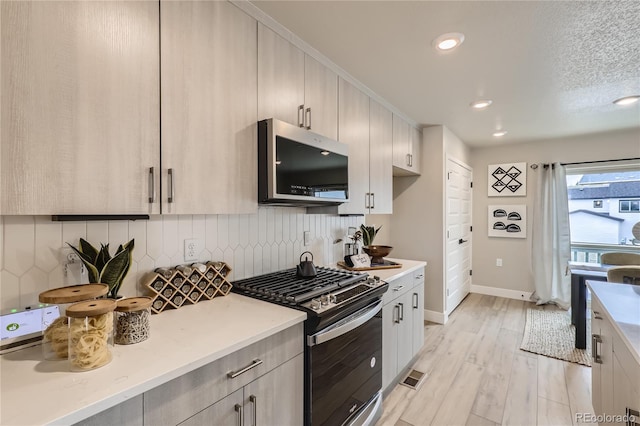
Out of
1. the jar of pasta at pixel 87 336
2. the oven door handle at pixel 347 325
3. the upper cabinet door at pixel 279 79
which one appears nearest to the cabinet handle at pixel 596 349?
the oven door handle at pixel 347 325

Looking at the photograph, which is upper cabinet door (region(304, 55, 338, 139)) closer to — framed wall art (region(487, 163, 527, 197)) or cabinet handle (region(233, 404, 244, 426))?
cabinet handle (region(233, 404, 244, 426))

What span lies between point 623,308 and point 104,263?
2.41 meters

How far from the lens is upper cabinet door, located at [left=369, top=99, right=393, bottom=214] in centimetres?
254

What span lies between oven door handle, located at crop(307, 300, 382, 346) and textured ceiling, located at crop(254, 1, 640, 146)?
5.35 ft

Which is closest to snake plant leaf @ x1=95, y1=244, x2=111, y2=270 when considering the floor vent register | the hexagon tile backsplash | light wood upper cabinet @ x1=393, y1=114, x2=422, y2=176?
the hexagon tile backsplash

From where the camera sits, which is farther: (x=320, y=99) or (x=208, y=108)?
(x=320, y=99)

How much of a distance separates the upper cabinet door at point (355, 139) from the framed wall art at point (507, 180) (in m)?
3.28

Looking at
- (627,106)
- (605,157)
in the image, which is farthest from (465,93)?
(605,157)

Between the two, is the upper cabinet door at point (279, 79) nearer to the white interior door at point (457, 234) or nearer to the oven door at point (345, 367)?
the oven door at point (345, 367)

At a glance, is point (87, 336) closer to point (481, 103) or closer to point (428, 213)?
A: point (481, 103)

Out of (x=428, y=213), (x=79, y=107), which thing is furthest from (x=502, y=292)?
(x=79, y=107)

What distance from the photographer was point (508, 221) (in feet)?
15.1

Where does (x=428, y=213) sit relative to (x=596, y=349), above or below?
above

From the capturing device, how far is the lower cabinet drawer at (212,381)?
0.85m
